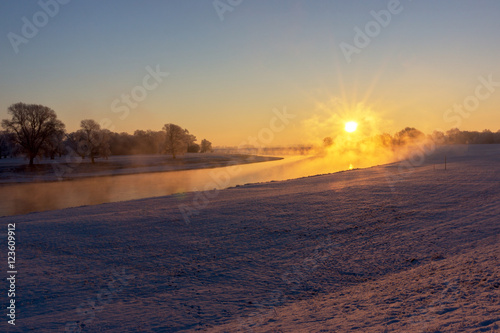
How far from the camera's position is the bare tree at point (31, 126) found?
5809 cm

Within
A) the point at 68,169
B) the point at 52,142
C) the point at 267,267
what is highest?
the point at 52,142

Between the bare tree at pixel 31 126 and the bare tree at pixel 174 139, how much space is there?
109 feet

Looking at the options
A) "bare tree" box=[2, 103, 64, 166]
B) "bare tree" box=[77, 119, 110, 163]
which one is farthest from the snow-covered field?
"bare tree" box=[77, 119, 110, 163]

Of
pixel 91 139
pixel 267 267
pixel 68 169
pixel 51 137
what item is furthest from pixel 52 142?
pixel 267 267

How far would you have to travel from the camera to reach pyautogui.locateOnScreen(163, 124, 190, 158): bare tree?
91500 millimetres

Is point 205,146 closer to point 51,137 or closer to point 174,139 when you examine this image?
point 174,139

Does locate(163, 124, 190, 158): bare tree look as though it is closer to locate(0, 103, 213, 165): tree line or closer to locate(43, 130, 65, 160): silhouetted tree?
locate(0, 103, 213, 165): tree line

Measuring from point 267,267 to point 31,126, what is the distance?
63078mm

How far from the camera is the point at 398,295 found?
8727mm

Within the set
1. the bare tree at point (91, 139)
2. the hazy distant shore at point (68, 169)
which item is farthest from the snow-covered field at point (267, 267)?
the bare tree at point (91, 139)

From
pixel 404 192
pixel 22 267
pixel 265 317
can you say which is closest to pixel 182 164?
pixel 404 192

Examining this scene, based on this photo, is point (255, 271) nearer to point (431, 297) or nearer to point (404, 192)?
point (431, 297)

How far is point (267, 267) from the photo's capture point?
1187 cm

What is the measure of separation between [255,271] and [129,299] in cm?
416
